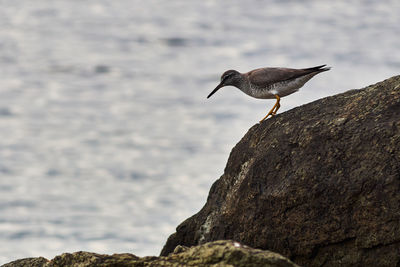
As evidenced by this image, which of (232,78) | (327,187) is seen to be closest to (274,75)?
(232,78)

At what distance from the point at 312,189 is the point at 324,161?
1.37 feet

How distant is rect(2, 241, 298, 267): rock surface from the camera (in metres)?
6.04

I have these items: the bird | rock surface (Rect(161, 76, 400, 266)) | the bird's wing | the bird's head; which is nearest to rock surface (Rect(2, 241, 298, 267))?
rock surface (Rect(161, 76, 400, 266))

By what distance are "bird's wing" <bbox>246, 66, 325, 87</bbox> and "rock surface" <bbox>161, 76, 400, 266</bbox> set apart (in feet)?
4.68

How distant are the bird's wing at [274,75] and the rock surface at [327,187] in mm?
1426

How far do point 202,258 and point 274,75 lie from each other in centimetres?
524

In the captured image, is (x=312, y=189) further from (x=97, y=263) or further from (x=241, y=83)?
(x=241, y=83)

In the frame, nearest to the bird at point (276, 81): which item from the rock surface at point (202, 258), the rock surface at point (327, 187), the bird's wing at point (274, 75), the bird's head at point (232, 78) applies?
the bird's wing at point (274, 75)

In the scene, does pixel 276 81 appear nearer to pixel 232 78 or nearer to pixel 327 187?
pixel 232 78

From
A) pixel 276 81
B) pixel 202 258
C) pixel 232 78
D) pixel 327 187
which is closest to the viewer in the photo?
pixel 202 258

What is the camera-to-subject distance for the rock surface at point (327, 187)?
7.53m

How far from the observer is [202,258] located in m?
6.25

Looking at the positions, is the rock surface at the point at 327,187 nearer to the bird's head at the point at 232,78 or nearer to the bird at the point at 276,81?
the bird at the point at 276,81

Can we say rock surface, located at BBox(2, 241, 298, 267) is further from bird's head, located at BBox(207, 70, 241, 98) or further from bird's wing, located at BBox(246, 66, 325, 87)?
bird's head, located at BBox(207, 70, 241, 98)
